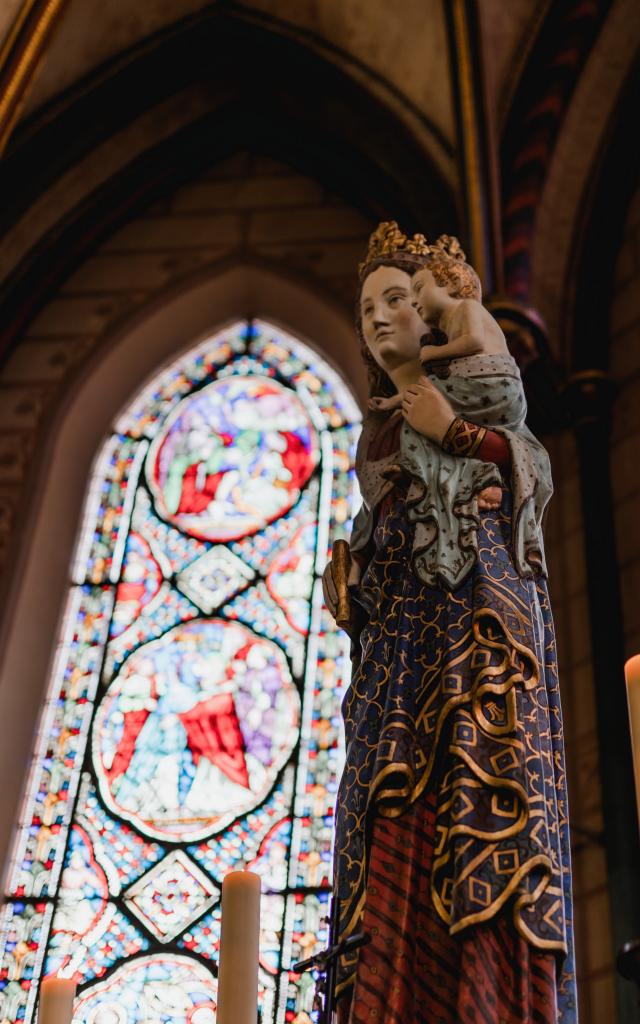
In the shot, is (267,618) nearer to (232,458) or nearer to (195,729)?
(195,729)

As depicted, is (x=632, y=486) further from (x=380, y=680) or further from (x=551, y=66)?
(x=380, y=680)

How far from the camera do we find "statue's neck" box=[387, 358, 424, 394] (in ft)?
13.5

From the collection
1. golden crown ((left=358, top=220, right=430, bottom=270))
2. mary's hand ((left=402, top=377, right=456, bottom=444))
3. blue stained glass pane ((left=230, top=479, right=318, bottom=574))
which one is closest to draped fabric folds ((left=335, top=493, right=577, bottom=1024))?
mary's hand ((left=402, top=377, right=456, bottom=444))

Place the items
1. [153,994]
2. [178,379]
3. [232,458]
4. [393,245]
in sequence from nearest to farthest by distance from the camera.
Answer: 1. [393,245]
2. [153,994]
3. [232,458]
4. [178,379]

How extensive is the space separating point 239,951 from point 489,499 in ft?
4.01

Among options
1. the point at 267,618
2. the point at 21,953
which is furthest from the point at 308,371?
the point at 21,953

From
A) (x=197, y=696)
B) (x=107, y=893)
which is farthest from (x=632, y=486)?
(x=107, y=893)

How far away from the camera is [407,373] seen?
13.5 ft

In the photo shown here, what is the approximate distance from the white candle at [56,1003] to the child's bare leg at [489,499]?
4.40ft

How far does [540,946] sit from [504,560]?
881mm

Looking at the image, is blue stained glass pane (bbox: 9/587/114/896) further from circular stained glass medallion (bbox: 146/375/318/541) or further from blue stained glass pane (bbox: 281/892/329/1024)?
blue stained glass pane (bbox: 281/892/329/1024)

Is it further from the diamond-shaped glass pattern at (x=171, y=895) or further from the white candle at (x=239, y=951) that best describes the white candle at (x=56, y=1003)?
the diamond-shaped glass pattern at (x=171, y=895)

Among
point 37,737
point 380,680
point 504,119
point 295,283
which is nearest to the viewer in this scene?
point 380,680

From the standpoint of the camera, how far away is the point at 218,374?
26.7 feet
